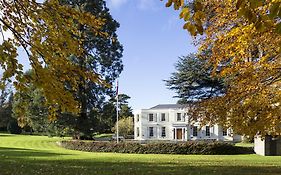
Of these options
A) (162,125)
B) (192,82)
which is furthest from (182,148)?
(162,125)

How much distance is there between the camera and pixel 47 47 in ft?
21.0

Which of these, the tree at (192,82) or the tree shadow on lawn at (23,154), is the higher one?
the tree at (192,82)

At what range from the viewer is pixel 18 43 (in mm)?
6828

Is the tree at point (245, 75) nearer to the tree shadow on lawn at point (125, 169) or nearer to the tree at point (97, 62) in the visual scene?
the tree shadow on lawn at point (125, 169)

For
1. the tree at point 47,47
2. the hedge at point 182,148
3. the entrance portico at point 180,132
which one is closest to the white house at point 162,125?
the entrance portico at point 180,132

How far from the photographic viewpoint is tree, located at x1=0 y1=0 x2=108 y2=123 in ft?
19.7

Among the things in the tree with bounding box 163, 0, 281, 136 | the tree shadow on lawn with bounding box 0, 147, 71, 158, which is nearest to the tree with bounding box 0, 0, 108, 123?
the tree with bounding box 163, 0, 281, 136

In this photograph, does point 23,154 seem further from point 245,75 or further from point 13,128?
point 13,128

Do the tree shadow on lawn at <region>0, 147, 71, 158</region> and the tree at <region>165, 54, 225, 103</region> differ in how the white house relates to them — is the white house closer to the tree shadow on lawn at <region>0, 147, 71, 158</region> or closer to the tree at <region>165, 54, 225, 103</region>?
the tree at <region>165, 54, 225, 103</region>

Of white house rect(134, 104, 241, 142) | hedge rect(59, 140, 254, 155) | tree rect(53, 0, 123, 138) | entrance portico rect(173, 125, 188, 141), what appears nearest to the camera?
hedge rect(59, 140, 254, 155)

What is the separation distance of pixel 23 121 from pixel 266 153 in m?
25.7

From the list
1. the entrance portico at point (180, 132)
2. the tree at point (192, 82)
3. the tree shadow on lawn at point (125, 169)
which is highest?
the tree at point (192, 82)

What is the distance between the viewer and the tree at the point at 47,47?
5.99 m

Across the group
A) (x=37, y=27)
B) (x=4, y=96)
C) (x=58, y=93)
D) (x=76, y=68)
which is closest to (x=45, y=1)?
(x=37, y=27)
